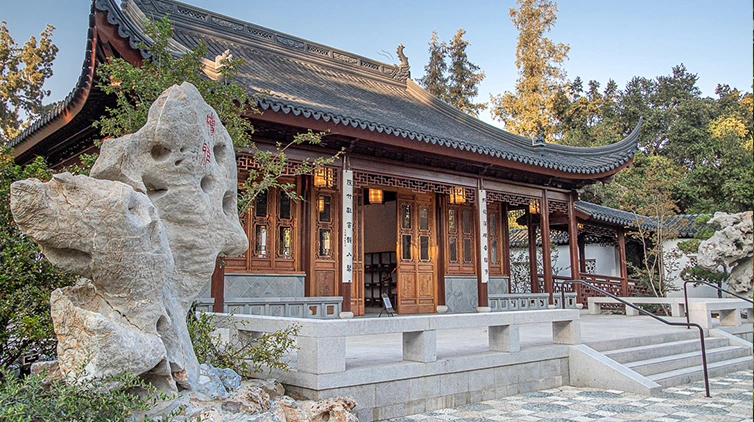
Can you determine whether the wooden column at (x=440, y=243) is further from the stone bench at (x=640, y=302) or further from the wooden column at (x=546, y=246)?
the stone bench at (x=640, y=302)

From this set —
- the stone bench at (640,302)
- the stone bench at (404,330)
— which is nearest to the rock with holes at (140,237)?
the stone bench at (404,330)

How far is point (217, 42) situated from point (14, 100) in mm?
14553

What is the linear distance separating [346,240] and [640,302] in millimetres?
6132

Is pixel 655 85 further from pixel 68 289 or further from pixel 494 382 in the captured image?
pixel 68 289

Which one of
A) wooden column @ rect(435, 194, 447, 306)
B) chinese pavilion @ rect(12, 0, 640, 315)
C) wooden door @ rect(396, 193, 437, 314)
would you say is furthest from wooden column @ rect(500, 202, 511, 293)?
wooden door @ rect(396, 193, 437, 314)

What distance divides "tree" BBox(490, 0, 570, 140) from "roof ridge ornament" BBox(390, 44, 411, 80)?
11790 millimetres

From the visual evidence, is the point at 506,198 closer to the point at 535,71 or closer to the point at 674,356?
the point at 674,356

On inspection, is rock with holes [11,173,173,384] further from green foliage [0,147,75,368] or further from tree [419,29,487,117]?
tree [419,29,487,117]

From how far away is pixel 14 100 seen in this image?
2200 centimetres

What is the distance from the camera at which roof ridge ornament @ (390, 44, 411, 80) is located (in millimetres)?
14969

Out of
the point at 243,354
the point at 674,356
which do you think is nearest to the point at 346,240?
the point at 243,354

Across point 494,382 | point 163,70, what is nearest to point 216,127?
point 163,70

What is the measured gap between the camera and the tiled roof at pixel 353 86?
10116mm

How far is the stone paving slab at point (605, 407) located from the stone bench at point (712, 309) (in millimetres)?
2819
